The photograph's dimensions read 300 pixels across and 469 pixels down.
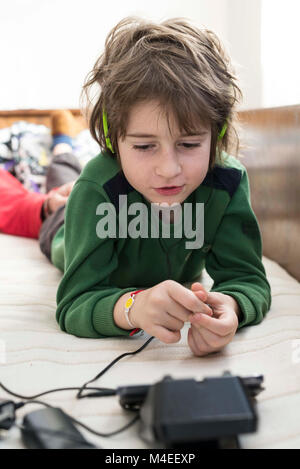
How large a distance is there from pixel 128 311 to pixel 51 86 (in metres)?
1.78

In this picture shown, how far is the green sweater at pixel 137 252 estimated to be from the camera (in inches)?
31.0

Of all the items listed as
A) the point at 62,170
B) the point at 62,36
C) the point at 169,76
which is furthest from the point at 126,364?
the point at 62,36

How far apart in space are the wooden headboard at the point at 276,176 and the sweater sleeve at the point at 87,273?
0.44 m

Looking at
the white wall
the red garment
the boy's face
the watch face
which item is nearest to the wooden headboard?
the boy's face

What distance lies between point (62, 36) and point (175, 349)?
1.86 m

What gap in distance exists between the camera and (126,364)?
0.68 m

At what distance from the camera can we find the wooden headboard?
3.54 feet

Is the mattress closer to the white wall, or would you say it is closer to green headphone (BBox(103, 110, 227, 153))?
green headphone (BBox(103, 110, 227, 153))

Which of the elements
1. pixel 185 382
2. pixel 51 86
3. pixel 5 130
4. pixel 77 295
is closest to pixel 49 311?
pixel 77 295

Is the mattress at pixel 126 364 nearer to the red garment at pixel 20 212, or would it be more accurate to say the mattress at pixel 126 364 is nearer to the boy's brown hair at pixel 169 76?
the boy's brown hair at pixel 169 76

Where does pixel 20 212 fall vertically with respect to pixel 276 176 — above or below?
below

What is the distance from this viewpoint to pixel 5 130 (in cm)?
193

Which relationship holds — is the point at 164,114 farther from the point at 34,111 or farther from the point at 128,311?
the point at 34,111

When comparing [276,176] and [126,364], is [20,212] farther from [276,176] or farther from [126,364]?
[126,364]
